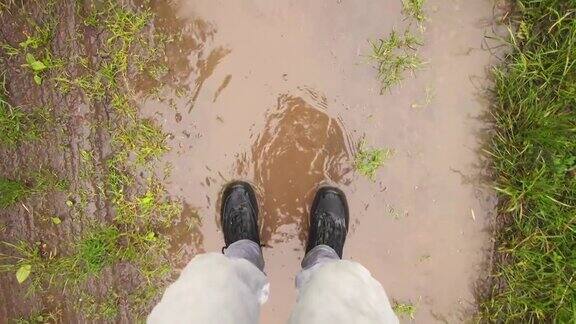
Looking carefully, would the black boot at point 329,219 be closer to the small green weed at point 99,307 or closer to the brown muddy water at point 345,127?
the brown muddy water at point 345,127

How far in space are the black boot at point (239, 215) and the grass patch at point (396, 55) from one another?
80 centimetres

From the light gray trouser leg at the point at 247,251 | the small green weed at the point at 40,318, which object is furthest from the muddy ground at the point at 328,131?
the small green weed at the point at 40,318

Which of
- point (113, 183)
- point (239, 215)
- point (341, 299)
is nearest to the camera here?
point (341, 299)

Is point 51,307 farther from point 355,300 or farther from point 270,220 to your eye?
point 355,300

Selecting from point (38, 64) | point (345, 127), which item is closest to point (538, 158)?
point (345, 127)

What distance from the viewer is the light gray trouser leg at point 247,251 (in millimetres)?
1951

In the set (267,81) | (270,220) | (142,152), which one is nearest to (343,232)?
(270,220)

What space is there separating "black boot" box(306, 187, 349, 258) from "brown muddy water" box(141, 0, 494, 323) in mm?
69

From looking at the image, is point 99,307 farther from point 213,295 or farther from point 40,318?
point 213,295

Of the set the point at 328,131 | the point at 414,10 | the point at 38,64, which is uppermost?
the point at 414,10

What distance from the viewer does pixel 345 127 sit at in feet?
6.97

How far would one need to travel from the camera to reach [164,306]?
5.05 ft

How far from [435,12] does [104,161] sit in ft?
5.36

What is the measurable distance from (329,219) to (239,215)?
394 millimetres
